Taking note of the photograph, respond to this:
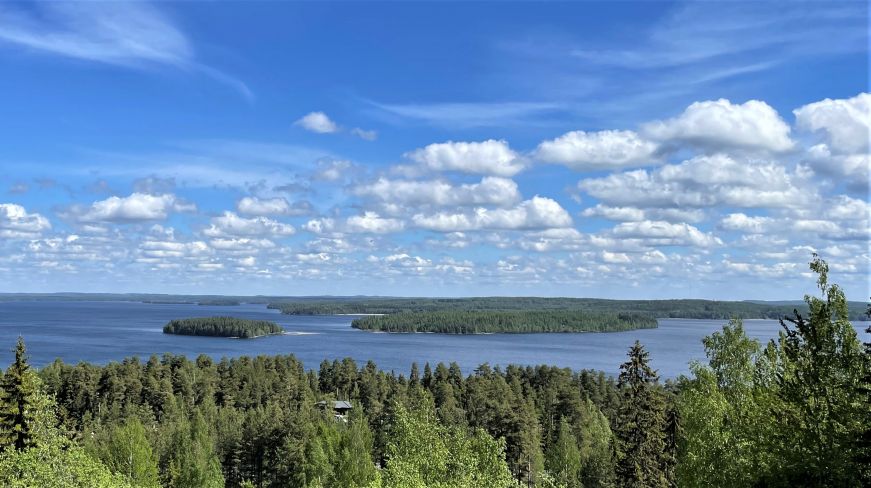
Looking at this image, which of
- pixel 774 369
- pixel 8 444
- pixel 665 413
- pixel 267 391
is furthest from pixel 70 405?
pixel 774 369

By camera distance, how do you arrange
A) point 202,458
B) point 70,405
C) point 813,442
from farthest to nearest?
point 70,405 < point 202,458 < point 813,442

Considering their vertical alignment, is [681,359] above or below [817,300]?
below

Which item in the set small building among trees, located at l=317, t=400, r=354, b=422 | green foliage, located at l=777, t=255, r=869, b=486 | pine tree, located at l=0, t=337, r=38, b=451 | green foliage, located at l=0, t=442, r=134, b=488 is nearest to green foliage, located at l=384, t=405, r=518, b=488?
green foliage, located at l=777, t=255, r=869, b=486

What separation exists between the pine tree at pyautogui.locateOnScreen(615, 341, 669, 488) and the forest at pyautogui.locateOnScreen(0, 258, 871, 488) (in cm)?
9

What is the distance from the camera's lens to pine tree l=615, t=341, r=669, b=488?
118ft

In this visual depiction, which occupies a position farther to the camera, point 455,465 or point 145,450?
point 145,450

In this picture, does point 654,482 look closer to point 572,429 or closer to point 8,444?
point 8,444

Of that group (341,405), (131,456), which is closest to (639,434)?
(131,456)

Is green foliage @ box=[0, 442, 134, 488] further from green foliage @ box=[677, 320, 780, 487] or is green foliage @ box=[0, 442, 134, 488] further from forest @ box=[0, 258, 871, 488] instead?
green foliage @ box=[677, 320, 780, 487]

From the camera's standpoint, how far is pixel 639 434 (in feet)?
122

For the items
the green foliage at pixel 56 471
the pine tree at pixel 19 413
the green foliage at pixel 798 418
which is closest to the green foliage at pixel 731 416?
the green foliage at pixel 798 418

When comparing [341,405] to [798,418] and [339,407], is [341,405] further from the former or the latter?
[798,418]

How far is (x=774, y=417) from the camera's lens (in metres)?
21.9

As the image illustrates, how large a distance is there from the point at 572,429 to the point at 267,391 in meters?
37.6
